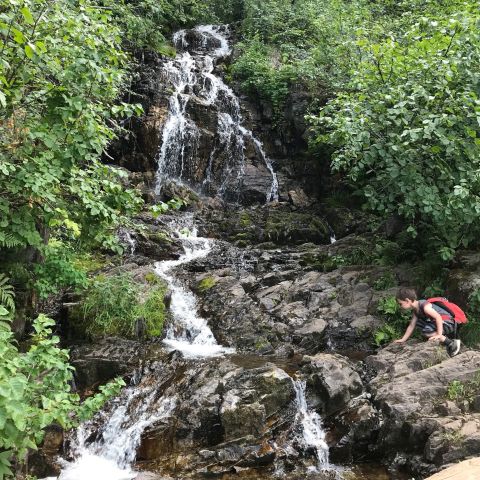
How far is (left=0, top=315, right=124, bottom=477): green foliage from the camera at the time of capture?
2852mm

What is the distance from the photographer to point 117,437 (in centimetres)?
643

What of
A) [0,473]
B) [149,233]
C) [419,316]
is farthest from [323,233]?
[0,473]

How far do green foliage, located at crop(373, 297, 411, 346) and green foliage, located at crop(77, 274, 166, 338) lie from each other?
4450mm

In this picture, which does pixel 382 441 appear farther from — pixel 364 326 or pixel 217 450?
pixel 364 326

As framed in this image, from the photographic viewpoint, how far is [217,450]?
598cm

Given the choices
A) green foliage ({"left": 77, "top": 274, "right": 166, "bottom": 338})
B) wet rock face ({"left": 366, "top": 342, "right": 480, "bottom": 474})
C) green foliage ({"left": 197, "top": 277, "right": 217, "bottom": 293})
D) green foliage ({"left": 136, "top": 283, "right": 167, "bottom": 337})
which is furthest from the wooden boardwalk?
green foliage ({"left": 197, "top": 277, "right": 217, "bottom": 293})

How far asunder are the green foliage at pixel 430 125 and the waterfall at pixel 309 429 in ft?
12.5

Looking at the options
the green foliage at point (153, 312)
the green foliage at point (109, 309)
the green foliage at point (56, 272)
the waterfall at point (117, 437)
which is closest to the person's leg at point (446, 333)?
the waterfall at point (117, 437)

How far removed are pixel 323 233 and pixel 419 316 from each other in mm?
8741

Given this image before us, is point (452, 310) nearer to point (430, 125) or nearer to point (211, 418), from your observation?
point (430, 125)

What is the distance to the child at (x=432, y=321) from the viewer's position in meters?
7.05

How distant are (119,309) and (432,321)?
5.82 metres

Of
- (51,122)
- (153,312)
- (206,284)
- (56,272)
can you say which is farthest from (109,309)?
(51,122)

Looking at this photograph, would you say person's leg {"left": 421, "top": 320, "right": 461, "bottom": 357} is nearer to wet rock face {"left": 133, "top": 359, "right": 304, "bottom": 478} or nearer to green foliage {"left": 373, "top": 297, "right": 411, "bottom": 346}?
green foliage {"left": 373, "top": 297, "right": 411, "bottom": 346}
